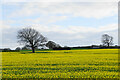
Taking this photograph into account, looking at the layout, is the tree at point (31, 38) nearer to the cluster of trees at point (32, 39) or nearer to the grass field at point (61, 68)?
the cluster of trees at point (32, 39)

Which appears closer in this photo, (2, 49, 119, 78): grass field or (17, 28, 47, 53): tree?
(2, 49, 119, 78): grass field

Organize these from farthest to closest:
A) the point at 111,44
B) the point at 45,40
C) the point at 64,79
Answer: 1. the point at 111,44
2. the point at 45,40
3. the point at 64,79

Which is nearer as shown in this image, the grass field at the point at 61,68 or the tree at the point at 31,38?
the grass field at the point at 61,68

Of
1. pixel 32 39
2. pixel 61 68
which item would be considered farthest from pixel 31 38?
pixel 61 68

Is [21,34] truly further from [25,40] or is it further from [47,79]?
[47,79]

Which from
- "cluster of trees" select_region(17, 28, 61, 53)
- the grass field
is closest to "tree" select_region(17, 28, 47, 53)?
"cluster of trees" select_region(17, 28, 61, 53)

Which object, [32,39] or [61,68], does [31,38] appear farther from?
[61,68]

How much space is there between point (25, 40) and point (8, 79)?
58680 mm

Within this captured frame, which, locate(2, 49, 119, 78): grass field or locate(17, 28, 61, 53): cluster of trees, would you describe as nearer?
locate(2, 49, 119, 78): grass field

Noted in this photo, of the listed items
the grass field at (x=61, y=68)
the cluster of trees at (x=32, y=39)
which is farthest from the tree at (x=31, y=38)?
the grass field at (x=61, y=68)

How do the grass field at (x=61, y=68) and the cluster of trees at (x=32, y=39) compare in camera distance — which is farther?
the cluster of trees at (x=32, y=39)

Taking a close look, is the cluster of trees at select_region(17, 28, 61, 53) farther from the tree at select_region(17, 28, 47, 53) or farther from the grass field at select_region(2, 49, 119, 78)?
the grass field at select_region(2, 49, 119, 78)

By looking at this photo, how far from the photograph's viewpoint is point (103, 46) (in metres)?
104

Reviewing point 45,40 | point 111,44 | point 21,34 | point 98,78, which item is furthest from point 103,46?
point 98,78
